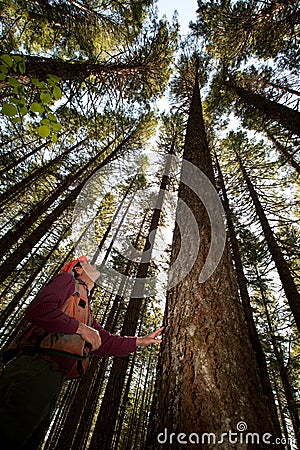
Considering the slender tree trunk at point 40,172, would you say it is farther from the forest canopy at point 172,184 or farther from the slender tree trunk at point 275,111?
the slender tree trunk at point 275,111

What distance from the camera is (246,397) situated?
1.25m

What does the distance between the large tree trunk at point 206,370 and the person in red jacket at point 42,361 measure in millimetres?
711

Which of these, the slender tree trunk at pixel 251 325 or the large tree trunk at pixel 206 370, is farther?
the slender tree trunk at pixel 251 325

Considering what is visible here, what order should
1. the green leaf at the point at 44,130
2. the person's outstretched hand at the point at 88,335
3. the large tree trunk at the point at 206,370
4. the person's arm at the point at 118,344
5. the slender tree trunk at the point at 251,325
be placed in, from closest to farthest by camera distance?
the large tree trunk at the point at 206,370
the green leaf at the point at 44,130
the person's outstretched hand at the point at 88,335
the person's arm at the point at 118,344
the slender tree trunk at the point at 251,325

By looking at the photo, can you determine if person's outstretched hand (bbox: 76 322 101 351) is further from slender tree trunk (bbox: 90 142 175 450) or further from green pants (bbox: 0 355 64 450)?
slender tree trunk (bbox: 90 142 175 450)

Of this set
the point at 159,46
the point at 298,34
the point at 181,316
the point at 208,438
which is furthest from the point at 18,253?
the point at 298,34

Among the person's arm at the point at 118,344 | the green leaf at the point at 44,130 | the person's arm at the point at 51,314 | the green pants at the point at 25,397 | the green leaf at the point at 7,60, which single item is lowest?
the green pants at the point at 25,397

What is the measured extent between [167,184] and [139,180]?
393cm

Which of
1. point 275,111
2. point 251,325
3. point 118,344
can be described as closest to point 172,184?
point 275,111

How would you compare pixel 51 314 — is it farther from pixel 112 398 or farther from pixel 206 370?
pixel 112 398

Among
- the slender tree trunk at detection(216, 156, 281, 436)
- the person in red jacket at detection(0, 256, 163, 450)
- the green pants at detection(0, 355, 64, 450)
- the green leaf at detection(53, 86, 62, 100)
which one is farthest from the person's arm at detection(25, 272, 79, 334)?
the slender tree trunk at detection(216, 156, 281, 436)

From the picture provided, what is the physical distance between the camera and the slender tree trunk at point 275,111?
6.70 meters

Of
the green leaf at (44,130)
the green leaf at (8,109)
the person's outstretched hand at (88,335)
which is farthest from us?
the person's outstretched hand at (88,335)

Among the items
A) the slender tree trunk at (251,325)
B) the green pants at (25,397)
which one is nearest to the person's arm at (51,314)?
the green pants at (25,397)
